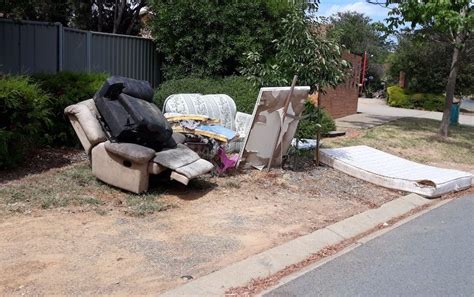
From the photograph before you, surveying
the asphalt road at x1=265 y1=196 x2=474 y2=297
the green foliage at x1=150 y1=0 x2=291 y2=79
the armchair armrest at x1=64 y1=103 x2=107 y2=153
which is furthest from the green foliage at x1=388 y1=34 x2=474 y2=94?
the armchair armrest at x1=64 y1=103 x2=107 y2=153

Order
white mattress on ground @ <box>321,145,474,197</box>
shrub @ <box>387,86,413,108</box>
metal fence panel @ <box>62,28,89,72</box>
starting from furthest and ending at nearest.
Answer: shrub @ <box>387,86,413,108</box> < metal fence panel @ <box>62,28,89,72</box> < white mattress on ground @ <box>321,145,474,197</box>

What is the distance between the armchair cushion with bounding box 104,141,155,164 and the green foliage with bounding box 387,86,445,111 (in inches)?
1060

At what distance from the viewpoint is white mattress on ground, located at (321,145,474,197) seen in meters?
8.97

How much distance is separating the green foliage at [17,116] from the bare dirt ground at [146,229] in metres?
0.45

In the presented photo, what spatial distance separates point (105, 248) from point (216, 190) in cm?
263

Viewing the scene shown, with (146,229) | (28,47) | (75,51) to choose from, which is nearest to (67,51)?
(75,51)

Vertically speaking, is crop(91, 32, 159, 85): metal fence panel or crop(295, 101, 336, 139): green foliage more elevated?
crop(91, 32, 159, 85): metal fence panel

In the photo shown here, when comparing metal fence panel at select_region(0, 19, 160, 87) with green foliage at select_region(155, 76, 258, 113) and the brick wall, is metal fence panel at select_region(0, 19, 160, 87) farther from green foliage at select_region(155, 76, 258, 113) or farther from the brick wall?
the brick wall

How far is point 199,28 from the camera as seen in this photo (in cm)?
1281

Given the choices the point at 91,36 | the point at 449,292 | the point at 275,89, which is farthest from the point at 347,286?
the point at 91,36

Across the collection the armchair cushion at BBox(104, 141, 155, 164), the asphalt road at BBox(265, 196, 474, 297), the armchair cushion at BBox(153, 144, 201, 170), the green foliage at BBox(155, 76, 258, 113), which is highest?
the green foliage at BBox(155, 76, 258, 113)

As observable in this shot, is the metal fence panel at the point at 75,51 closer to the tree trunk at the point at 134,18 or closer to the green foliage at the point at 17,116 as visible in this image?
→ the green foliage at the point at 17,116

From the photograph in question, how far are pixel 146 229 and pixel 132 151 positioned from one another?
46.5 inches

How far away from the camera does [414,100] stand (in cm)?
3209
